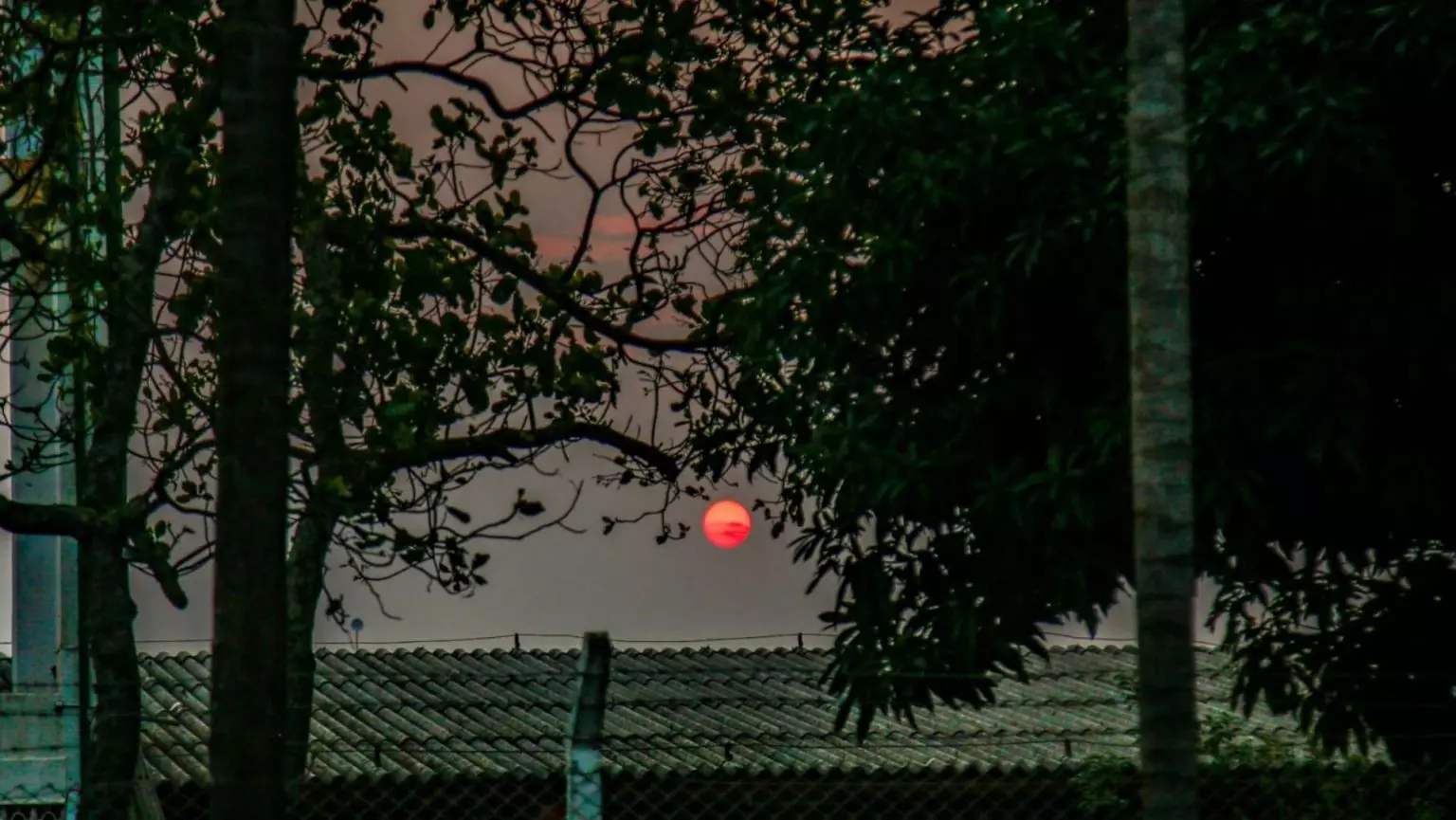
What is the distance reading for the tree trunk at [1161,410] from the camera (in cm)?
445

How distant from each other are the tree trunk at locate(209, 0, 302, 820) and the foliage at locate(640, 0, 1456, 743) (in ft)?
12.7

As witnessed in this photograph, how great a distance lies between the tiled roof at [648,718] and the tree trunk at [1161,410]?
9440mm

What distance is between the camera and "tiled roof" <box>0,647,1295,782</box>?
15391 mm

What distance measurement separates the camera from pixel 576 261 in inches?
446

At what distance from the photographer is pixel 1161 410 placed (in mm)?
4516

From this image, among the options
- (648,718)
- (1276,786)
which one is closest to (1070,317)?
(1276,786)

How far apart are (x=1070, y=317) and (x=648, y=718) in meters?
10.4

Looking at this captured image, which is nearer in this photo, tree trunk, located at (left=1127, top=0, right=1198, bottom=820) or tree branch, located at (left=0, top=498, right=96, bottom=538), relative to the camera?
tree trunk, located at (left=1127, top=0, right=1198, bottom=820)

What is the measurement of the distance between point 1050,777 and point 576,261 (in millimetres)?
7289

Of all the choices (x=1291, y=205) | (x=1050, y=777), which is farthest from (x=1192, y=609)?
(x=1050, y=777)

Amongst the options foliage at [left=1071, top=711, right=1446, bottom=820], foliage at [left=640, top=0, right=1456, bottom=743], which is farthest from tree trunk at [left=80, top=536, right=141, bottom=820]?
foliage at [left=1071, top=711, right=1446, bottom=820]

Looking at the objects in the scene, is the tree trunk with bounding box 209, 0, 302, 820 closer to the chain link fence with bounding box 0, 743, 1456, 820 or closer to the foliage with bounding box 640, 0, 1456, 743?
the chain link fence with bounding box 0, 743, 1456, 820

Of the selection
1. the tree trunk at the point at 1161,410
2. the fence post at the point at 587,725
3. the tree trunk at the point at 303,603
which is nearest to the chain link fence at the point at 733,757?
the tree trunk at the point at 303,603

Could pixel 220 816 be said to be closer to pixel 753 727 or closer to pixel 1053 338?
pixel 1053 338
